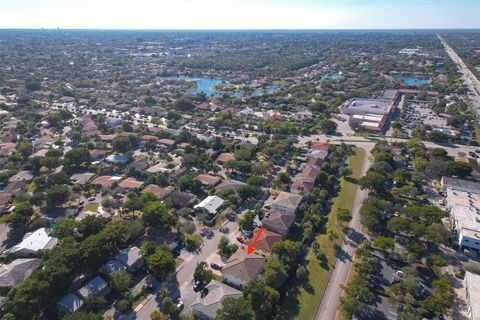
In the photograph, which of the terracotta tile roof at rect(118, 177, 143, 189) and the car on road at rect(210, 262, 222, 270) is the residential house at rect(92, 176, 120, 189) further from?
the car on road at rect(210, 262, 222, 270)

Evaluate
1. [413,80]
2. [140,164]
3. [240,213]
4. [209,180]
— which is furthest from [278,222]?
[413,80]

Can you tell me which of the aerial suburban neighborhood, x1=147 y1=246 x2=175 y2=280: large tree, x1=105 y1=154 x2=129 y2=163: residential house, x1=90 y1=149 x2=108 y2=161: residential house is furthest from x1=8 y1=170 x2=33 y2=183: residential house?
x1=147 y1=246 x2=175 y2=280: large tree

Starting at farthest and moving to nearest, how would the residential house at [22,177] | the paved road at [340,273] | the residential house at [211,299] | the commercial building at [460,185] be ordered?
1. the residential house at [22,177]
2. the commercial building at [460,185]
3. the paved road at [340,273]
4. the residential house at [211,299]

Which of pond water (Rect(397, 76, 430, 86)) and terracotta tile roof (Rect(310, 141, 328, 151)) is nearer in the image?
terracotta tile roof (Rect(310, 141, 328, 151))

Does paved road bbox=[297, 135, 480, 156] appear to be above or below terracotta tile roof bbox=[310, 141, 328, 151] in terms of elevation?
below

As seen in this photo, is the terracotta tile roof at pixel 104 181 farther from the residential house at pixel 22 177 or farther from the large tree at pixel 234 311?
the large tree at pixel 234 311

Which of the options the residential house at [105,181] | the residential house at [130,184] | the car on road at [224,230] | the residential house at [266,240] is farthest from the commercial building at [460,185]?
the residential house at [105,181]
